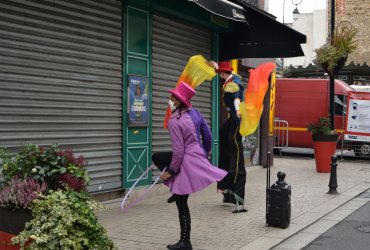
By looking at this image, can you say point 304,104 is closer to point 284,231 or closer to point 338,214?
point 338,214

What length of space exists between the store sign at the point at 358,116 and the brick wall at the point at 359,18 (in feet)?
71.1

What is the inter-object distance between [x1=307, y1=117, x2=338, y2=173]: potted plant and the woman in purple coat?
26.4ft

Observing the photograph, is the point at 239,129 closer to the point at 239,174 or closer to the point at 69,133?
the point at 239,174

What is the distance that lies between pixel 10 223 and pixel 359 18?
37.2 m

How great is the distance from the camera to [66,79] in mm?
7367

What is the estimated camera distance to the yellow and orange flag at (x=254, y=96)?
24.4 feet


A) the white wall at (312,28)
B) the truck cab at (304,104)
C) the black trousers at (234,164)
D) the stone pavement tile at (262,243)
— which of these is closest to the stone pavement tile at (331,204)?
the black trousers at (234,164)

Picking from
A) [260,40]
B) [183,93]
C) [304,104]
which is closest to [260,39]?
[260,40]

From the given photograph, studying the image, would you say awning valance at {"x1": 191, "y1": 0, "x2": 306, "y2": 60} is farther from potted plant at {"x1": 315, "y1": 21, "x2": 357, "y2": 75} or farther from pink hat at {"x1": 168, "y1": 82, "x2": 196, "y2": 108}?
pink hat at {"x1": 168, "y1": 82, "x2": 196, "y2": 108}

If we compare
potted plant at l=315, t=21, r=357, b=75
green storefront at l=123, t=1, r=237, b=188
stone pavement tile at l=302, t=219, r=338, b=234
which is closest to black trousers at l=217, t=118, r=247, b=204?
stone pavement tile at l=302, t=219, r=338, b=234

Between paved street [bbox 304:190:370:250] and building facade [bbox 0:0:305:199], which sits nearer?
paved street [bbox 304:190:370:250]

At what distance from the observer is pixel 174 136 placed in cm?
550

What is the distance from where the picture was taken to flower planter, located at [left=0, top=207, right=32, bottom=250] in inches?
159

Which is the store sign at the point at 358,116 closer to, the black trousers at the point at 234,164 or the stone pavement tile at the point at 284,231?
the black trousers at the point at 234,164
